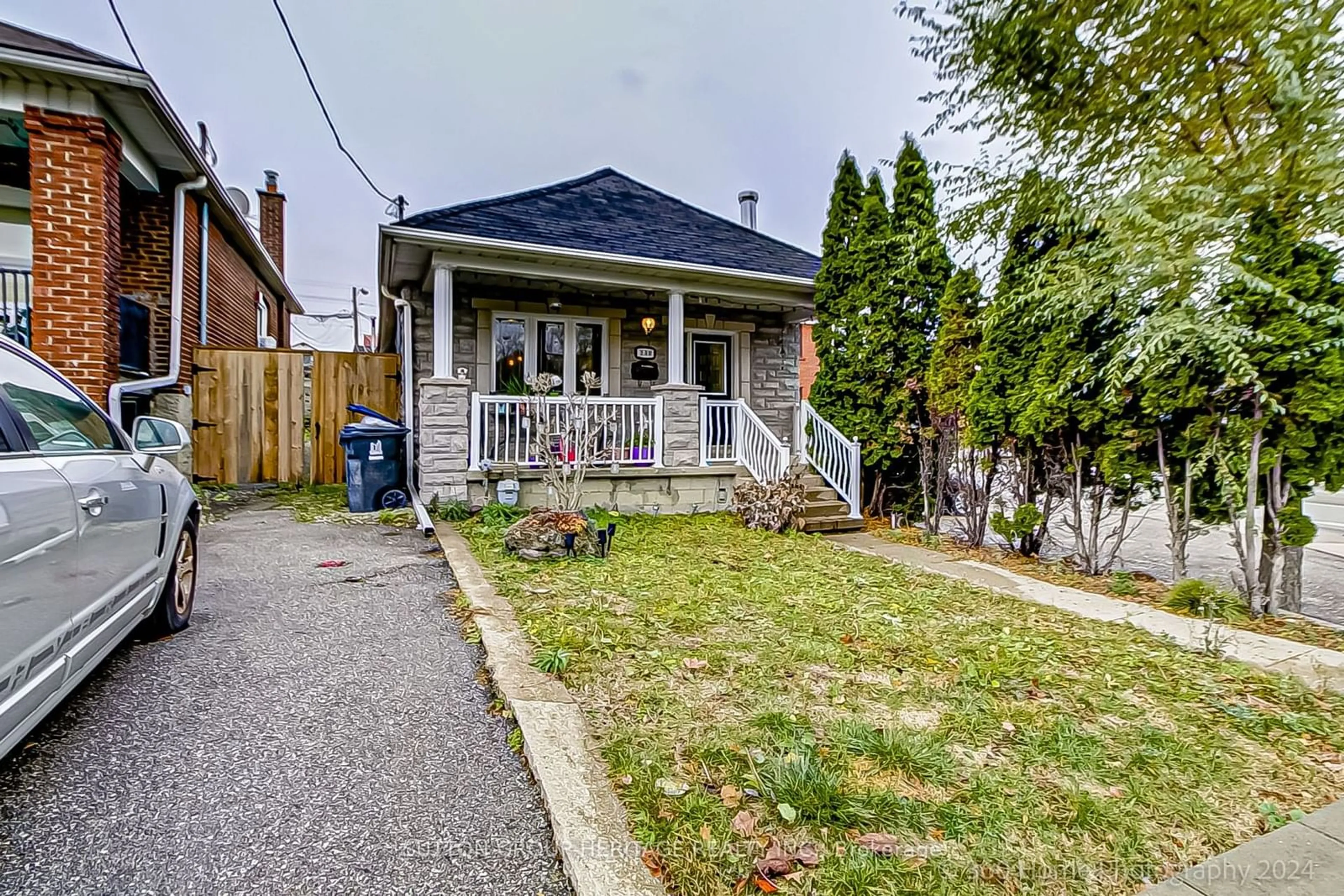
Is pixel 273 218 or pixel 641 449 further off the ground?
pixel 273 218

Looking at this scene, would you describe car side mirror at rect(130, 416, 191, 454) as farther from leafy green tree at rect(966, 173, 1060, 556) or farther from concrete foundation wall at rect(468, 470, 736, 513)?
leafy green tree at rect(966, 173, 1060, 556)

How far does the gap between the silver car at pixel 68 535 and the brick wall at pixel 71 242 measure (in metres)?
3.72

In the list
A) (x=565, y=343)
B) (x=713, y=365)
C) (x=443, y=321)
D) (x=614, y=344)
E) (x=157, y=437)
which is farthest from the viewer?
(x=713, y=365)

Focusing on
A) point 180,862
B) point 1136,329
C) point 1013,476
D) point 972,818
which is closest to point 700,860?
point 972,818

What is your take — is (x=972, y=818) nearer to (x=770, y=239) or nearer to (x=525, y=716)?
(x=525, y=716)

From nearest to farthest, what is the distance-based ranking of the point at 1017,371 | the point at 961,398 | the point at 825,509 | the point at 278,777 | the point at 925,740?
the point at 278,777 → the point at 925,740 → the point at 1017,371 → the point at 961,398 → the point at 825,509

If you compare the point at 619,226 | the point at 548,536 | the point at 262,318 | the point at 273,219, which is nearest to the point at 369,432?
the point at 548,536

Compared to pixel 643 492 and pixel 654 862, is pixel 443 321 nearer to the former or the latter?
pixel 643 492

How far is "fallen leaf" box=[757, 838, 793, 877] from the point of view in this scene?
162 cm

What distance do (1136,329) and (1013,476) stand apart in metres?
1.99

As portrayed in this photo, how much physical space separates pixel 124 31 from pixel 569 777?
7.60 meters

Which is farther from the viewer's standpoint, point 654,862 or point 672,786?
point 672,786

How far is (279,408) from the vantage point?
890 centimetres

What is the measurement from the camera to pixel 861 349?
7.82m
